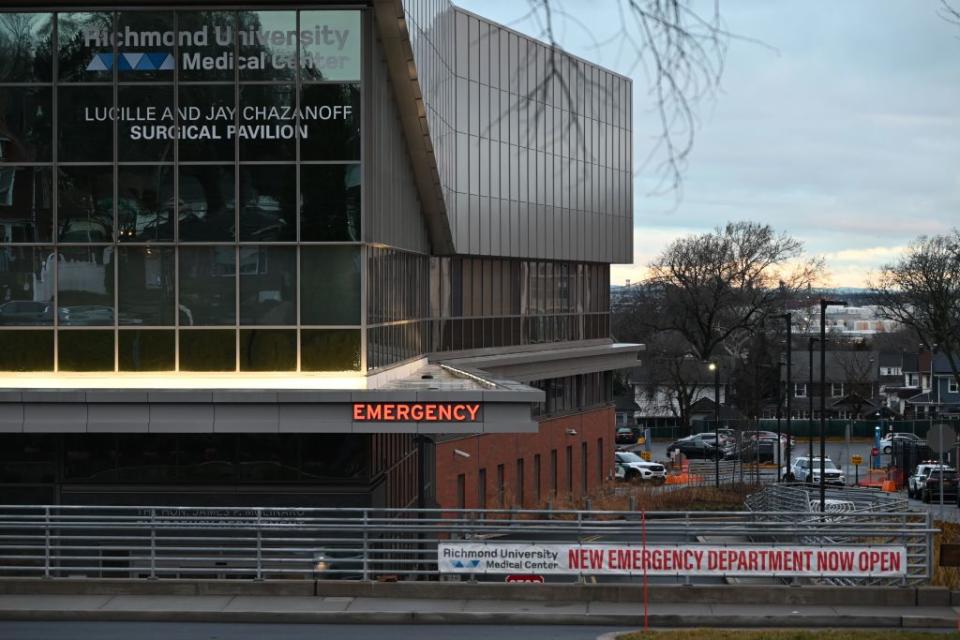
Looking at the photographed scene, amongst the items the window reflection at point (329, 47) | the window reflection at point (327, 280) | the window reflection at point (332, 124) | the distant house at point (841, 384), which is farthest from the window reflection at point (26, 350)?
the distant house at point (841, 384)

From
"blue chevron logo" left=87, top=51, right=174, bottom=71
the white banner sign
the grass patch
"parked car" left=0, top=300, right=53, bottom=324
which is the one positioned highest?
"blue chevron logo" left=87, top=51, right=174, bottom=71

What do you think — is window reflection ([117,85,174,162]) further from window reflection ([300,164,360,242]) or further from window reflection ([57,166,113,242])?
window reflection ([300,164,360,242])

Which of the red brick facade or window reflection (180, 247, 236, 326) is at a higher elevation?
window reflection (180, 247, 236, 326)

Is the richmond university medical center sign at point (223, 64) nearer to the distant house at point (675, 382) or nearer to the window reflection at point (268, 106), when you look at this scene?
the window reflection at point (268, 106)

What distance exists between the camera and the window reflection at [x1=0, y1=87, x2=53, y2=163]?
25906 millimetres

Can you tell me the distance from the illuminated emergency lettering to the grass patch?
301 inches

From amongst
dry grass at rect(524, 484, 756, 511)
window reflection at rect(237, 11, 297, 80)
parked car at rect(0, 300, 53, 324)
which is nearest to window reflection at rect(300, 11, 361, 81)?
window reflection at rect(237, 11, 297, 80)

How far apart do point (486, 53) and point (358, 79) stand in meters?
18.5

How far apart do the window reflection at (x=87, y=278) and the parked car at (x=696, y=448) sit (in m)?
61.3

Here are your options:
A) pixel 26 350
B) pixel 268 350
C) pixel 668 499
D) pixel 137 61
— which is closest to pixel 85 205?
pixel 137 61

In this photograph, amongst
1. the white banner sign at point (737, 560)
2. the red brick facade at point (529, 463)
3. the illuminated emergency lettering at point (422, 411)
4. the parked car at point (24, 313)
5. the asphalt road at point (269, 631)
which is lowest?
the red brick facade at point (529, 463)

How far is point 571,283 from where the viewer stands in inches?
2151

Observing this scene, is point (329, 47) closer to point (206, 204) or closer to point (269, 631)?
point (206, 204)

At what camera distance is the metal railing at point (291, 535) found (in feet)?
65.2
